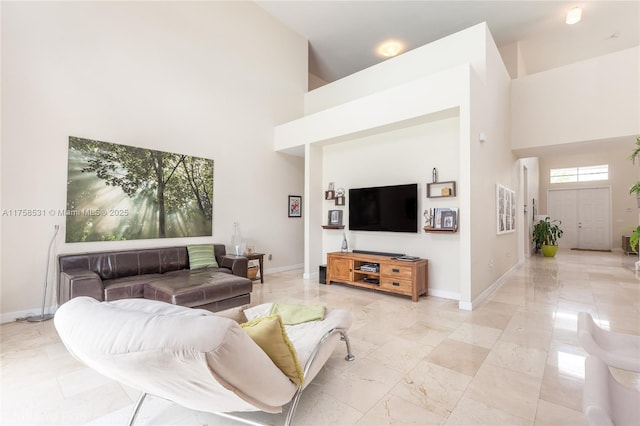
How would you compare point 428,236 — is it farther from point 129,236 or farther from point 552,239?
point 552,239

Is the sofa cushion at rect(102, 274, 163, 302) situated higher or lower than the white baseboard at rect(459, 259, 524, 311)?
higher

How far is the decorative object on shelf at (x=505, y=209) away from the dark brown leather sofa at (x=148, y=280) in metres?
4.26

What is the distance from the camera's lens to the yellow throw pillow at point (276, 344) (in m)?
1.48

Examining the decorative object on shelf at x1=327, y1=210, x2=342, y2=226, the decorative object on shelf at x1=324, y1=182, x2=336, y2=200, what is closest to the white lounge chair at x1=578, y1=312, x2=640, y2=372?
Answer: the decorative object on shelf at x1=327, y1=210, x2=342, y2=226

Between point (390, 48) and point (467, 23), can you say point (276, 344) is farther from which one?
point (390, 48)

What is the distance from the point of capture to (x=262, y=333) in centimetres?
148

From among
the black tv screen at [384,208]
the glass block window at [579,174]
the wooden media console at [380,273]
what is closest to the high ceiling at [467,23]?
the black tv screen at [384,208]

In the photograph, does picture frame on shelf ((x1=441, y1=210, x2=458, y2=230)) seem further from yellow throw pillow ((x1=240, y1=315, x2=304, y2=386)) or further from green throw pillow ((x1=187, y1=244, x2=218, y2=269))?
green throw pillow ((x1=187, y1=244, x2=218, y2=269))

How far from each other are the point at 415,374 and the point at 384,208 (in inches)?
122

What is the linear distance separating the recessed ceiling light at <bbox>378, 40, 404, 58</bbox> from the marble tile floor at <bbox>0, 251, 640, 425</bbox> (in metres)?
6.28

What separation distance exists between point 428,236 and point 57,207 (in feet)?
16.9

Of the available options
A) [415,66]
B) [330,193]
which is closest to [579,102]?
[415,66]

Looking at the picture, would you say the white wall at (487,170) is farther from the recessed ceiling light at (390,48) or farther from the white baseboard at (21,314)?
the white baseboard at (21,314)

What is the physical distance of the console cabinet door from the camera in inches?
198
